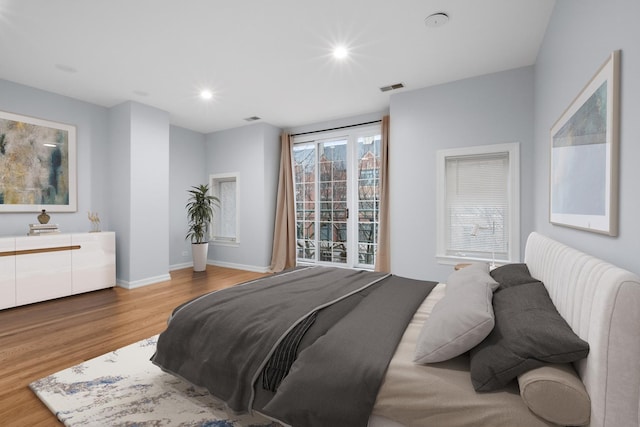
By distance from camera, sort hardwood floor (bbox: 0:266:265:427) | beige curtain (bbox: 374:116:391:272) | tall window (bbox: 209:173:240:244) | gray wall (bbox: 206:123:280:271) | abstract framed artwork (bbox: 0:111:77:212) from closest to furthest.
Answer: hardwood floor (bbox: 0:266:265:427) → abstract framed artwork (bbox: 0:111:77:212) → beige curtain (bbox: 374:116:391:272) → gray wall (bbox: 206:123:280:271) → tall window (bbox: 209:173:240:244)

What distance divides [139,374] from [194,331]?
789 mm

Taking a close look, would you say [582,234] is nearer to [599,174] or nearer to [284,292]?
[599,174]

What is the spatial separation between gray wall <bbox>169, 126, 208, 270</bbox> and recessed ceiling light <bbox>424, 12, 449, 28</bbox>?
16.4ft

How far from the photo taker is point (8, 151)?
385 centimetres

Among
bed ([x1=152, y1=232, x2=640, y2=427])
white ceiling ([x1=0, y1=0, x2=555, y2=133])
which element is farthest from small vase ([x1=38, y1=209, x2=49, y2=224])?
bed ([x1=152, y1=232, x2=640, y2=427])

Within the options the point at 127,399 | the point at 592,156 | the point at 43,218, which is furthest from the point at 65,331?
the point at 592,156

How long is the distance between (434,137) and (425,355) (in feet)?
10.8

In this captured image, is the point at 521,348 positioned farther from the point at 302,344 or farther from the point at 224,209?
the point at 224,209

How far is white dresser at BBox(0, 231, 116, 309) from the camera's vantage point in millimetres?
3535

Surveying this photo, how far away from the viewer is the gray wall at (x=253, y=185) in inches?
224

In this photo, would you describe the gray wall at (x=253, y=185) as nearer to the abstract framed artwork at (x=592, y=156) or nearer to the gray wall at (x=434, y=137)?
the gray wall at (x=434, y=137)

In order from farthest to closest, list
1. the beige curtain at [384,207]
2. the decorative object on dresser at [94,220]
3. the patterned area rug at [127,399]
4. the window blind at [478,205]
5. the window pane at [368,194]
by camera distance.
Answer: the window pane at [368,194] → the beige curtain at [384,207] → the decorative object on dresser at [94,220] → the window blind at [478,205] → the patterned area rug at [127,399]

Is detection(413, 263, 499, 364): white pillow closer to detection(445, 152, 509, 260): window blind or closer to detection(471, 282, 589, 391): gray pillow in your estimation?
detection(471, 282, 589, 391): gray pillow

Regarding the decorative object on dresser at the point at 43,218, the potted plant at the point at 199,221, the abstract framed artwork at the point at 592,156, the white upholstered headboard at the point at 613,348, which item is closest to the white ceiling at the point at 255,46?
the abstract framed artwork at the point at 592,156
